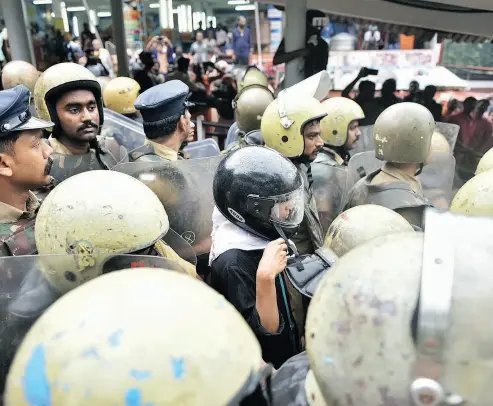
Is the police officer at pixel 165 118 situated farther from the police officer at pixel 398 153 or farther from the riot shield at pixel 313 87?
the police officer at pixel 398 153

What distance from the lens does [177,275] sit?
3.46 ft

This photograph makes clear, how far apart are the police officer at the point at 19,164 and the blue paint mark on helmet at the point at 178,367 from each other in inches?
48.8

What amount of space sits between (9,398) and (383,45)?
→ 50.6ft

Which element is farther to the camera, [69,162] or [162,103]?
[69,162]

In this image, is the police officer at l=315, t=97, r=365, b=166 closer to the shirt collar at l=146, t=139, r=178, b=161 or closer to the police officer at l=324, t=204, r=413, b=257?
the shirt collar at l=146, t=139, r=178, b=161

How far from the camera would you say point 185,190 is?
2.45 metres

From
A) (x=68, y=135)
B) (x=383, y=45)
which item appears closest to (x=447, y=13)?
(x=68, y=135)

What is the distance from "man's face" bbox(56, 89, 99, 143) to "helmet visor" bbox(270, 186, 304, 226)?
1684mm

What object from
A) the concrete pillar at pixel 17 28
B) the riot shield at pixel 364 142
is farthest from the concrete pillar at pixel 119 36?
the riot shield at pixel 364 142

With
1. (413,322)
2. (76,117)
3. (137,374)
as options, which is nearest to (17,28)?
(76,117)

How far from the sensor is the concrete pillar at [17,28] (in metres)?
7.33

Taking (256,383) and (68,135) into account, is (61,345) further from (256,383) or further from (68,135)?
(68,135)

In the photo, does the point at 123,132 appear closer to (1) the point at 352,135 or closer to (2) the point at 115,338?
(1) the point at 352,135

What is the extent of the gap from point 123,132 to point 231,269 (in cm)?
285
